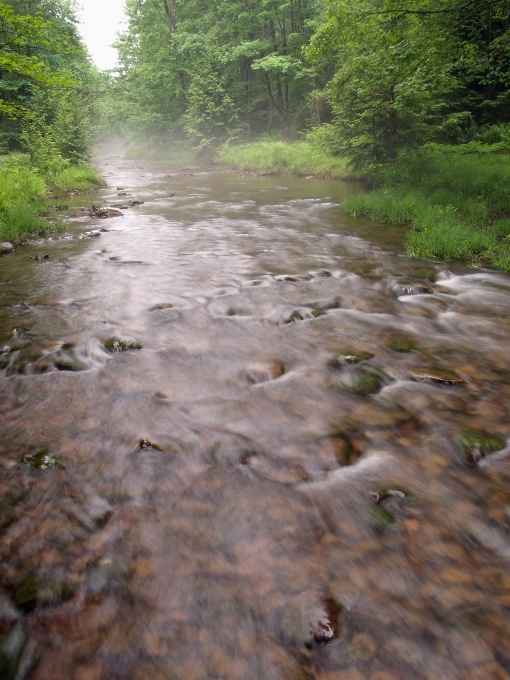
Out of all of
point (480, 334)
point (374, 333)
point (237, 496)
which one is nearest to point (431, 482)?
point (237, 496)

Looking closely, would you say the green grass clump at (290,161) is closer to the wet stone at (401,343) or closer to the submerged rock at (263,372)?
the wet stone at (401,343)

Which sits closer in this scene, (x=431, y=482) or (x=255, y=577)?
(x=255, y=577)

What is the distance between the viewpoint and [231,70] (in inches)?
1420

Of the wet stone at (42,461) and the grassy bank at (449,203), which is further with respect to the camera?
the grassy bank at (449,203)

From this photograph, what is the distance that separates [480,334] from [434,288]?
1.69 m

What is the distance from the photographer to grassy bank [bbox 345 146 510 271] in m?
7.98

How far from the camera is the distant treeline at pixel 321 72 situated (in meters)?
9.28

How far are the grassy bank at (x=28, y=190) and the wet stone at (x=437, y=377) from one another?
9.60 metres

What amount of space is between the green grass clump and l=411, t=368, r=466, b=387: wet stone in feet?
50.7

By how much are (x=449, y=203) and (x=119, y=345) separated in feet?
29.6

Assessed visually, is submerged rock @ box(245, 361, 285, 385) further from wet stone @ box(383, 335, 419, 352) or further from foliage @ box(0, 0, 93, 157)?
foliage @ box(0, 0, 93, 157)

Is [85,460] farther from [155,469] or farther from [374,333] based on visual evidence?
[374,333]

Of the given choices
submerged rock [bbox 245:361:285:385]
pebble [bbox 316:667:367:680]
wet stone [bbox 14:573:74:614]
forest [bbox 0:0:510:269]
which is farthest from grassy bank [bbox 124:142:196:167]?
pebble [bbox 316:667:367:680]

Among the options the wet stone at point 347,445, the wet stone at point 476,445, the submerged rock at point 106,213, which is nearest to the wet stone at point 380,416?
the wet stone at point 347,445
